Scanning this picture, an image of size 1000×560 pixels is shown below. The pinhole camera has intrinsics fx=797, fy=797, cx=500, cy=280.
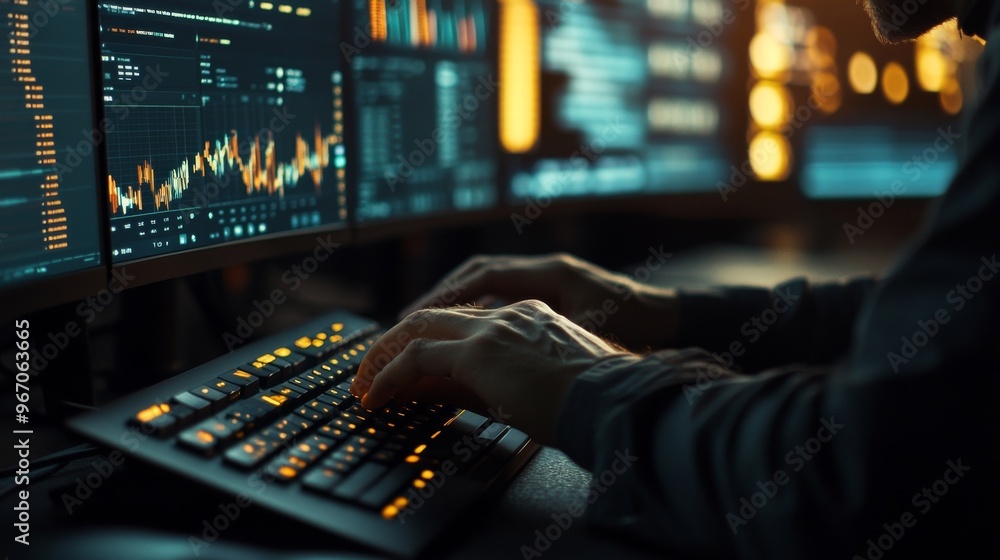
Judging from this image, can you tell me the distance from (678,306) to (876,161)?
1155 mm

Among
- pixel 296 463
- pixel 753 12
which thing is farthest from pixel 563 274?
pixel 753 12

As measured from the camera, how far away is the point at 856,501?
0.43 metres

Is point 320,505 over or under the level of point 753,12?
under

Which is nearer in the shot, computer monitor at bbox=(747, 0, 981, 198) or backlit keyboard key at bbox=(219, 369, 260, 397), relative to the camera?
backlit keyboard key at bbox=(219, 369, 260, 397)

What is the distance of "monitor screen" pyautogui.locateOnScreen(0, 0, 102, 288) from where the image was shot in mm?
598

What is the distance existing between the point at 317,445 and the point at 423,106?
27.9 inches

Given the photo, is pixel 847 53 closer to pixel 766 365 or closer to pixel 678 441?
pixel 766 365

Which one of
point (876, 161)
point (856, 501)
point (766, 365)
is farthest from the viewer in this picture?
point (876, 161)
